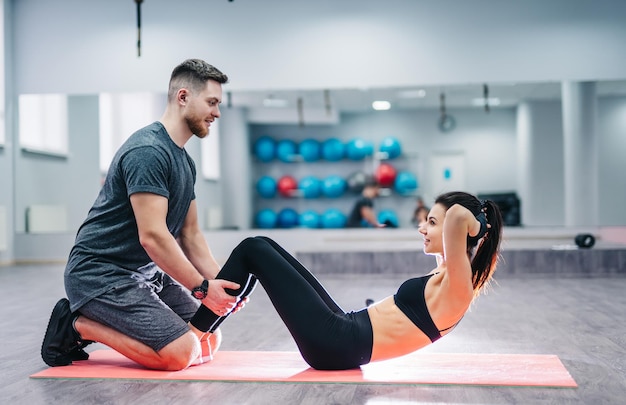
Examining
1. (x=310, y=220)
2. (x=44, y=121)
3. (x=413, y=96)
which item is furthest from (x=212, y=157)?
(x=413, y=96)

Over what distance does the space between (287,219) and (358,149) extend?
129 cm

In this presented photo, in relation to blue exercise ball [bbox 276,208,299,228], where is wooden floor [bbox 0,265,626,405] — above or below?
below

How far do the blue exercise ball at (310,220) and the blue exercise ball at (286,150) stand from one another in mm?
932

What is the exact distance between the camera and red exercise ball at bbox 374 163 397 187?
322 inches

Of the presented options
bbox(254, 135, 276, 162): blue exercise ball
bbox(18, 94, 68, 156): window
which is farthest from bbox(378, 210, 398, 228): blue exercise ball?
bbox(18, 94, 68, 156): window

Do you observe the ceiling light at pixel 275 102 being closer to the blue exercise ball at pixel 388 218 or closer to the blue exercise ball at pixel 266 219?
the blue exercise ball at pixel 266 219

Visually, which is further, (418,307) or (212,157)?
(212,157)

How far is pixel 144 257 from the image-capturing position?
2219 millimetres

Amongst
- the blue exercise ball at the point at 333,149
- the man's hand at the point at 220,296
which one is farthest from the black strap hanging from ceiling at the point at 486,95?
the man's hand at the point at 220,296

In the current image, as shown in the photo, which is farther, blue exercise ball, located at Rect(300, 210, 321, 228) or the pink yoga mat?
blue exercise ball, located at Rect(300, 210, 321, 228)

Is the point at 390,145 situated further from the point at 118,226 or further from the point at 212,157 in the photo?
the point at 118,226

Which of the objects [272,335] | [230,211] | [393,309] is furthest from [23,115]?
[393,309]

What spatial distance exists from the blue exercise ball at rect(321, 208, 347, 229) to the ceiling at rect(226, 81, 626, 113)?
132 cm

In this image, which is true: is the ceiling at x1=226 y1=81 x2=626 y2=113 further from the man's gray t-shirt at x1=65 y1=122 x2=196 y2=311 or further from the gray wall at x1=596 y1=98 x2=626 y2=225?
the man's gray t-shirt at x1=65 y1=122 x2=196 y2=311
